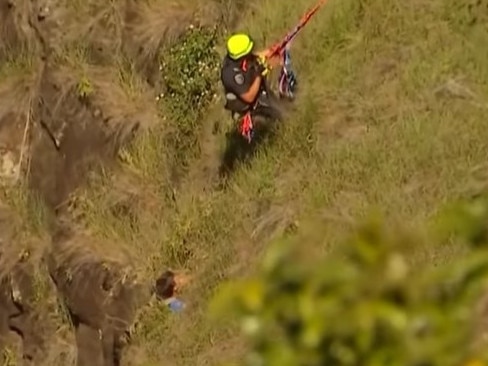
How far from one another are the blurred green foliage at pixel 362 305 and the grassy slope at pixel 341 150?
710cm

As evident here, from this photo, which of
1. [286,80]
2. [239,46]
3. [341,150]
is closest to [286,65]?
[286,80]

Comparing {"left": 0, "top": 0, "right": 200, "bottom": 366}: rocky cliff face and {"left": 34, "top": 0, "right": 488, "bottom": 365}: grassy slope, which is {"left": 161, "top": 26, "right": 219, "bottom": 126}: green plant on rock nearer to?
{"left": 0, "top": 0, "right": 200, "bottom": 366}: rocky cliff face

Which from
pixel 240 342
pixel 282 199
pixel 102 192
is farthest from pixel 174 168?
pixel 240 342

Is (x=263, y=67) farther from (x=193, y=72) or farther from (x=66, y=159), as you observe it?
(x=66, y=159)

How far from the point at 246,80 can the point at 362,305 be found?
8.66 m

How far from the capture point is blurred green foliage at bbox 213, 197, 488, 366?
272cm

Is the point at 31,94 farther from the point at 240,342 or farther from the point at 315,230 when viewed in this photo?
the point at 315,230

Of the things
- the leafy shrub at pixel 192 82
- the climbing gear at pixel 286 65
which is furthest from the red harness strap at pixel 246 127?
the leafy shrub at pixel 192 82

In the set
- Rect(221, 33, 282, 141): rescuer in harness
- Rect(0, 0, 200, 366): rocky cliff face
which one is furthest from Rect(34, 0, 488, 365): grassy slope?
Rect(0, 0, 200, 366): rocky cliff face

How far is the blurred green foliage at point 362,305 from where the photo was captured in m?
2.72

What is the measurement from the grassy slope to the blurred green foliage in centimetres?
710

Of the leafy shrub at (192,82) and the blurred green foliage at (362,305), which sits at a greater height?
the blurred green foliage at (362,305)

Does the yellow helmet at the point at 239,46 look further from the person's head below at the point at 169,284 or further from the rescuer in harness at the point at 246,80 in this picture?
the person's head below at the point at 169,284

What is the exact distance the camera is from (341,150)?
1129cm
